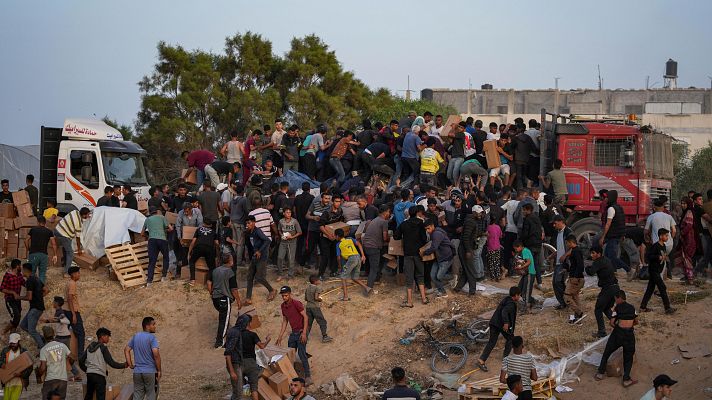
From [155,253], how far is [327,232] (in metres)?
4.31

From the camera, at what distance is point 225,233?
65.8 ft

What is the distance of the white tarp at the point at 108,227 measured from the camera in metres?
22.1

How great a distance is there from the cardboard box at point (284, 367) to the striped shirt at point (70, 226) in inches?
344

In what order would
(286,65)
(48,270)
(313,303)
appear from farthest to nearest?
(286,65), (48,270), (313,303)

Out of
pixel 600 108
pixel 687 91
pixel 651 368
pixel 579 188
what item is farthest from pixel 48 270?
pixel 687 91

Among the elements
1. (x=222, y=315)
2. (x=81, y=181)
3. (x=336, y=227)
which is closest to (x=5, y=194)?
(x=81, y=181)

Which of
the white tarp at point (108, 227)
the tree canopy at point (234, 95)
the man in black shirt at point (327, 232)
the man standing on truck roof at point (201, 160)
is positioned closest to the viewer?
the man in black shirt at point (327, 232)

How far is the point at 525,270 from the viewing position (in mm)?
17547

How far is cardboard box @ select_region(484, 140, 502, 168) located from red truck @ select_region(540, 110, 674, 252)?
3.40ft

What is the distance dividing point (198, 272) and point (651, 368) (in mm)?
10204

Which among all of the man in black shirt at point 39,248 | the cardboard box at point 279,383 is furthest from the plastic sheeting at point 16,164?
the cardboard box at point 279,383

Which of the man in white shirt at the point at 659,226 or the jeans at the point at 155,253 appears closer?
the man in white shirt at the point at 659,226

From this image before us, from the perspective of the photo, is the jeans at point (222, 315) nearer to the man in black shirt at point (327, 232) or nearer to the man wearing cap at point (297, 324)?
the man wearing cap at point (297, 324)

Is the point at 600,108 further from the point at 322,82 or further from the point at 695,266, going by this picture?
the point at 695,266
